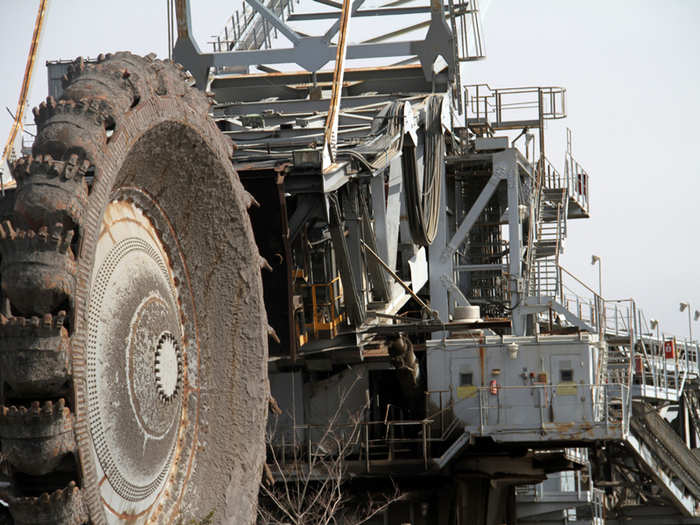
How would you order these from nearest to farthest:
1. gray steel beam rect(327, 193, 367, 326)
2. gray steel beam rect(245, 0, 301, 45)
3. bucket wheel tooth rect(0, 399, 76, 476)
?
bucket wheel tooth rect(0, 399, 76, 476)
gray steel beam rect(327, 193, 367, 326)
gray steel beam rect(245, 0, 301, 45)

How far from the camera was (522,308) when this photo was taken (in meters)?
30.2

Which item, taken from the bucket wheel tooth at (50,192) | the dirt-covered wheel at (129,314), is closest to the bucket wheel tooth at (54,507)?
the dirt-covered wheel at (129,314)

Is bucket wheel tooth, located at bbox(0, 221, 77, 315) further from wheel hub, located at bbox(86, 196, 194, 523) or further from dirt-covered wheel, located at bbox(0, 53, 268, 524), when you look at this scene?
wheel hub, located at bbox(86, 196, 194, 523)

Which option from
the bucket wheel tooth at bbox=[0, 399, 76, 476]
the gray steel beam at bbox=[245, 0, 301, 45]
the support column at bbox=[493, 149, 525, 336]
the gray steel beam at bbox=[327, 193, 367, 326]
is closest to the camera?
the bucket wheel tooth at bbox=[0, 399, 76, 476]

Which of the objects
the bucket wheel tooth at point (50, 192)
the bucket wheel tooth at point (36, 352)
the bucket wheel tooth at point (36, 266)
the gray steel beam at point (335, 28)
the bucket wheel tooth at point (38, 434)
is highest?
the gray steel beam at point (335, 28)

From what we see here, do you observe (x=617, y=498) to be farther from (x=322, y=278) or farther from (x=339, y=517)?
(x=322, y=278)

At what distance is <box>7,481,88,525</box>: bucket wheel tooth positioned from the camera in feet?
18.1

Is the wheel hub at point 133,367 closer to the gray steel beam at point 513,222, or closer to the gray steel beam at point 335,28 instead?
the gray steel beam at point 335,28

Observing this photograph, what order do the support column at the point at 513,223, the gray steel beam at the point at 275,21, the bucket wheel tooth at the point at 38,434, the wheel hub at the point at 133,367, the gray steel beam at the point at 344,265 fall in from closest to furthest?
the bucket wheel tooth at the point at 38,434
the wheel hub at the point at 133,367
the gray steel beam at the point at 344,265
the gray steel beam at the point at 275,21
the support column at the point at 513,223

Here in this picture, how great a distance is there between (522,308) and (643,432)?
9.61 meters

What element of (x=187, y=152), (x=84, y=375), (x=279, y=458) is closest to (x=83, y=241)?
(x=84, y=375)

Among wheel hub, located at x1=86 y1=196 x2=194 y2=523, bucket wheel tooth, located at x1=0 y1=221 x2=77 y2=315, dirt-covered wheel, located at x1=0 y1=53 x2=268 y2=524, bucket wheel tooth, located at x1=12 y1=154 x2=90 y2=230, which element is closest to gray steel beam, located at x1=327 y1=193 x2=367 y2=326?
dirt-covered wheel, located at x1=0 y1=53 x2=268 y2=524

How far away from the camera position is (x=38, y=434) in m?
5.46

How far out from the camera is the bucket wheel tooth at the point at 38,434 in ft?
17.9
